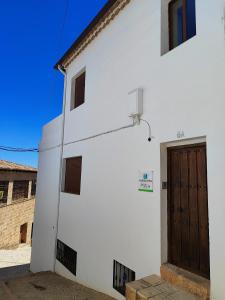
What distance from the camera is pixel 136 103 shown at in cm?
459

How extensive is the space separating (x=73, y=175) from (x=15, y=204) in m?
11.6

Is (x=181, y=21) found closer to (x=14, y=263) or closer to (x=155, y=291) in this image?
(x=155, y=291)

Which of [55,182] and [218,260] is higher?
[55,182]

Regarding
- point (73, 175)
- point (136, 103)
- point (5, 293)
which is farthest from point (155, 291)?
point (73, 175)

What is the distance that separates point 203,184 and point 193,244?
0.96 metres

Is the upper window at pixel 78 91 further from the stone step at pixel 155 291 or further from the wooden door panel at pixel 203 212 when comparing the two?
the stone step at pixel 155 291

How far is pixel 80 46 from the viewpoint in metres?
7.48

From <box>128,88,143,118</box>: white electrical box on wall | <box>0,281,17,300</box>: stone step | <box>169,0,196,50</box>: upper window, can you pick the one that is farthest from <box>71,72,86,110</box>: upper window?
<box>0,281,17,300</box>: stone step

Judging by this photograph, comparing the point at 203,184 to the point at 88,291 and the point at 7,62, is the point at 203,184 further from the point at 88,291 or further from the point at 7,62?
the point at 7,62

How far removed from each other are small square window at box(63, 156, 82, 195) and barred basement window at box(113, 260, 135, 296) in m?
2.73

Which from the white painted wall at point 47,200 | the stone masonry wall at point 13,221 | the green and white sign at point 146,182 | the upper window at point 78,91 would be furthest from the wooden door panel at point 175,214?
the stone masonry wall at point 13,221

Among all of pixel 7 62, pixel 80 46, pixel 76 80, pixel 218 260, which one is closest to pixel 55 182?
pixel 76 80

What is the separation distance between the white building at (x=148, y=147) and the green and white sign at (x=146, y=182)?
0.06 ft

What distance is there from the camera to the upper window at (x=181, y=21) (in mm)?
4219
